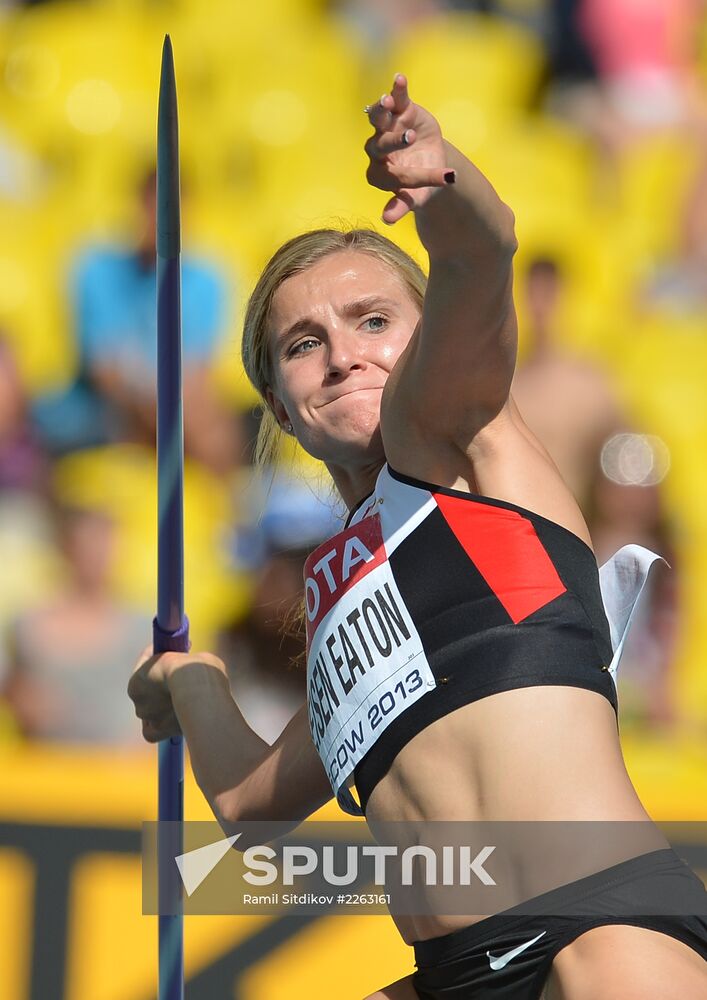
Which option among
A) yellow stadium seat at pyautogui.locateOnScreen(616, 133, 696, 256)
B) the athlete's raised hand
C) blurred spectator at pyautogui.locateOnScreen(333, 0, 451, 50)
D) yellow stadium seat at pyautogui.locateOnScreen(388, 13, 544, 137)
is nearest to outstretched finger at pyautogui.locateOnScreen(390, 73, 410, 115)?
the athlete's raised hand

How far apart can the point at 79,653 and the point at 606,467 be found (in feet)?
6.27

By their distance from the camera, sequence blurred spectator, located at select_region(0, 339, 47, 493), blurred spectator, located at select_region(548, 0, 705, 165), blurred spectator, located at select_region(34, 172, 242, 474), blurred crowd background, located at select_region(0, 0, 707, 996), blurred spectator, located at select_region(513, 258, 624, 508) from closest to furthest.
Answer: blurred crowd background, located at select_region(0, 0, 707, 996), blurred spectator, located at select_region(513, 258, 624, 508), blurred spectator, located at select_region(0, 339, 47, 493), blurred spectator, located at select_region(34, 172, 242, 474), blurred spectator, located at select_region(548, 0, 705, 165)

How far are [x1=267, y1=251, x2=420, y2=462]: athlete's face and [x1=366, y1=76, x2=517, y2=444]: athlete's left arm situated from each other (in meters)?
0.21

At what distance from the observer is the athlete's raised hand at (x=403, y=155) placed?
1.54 m

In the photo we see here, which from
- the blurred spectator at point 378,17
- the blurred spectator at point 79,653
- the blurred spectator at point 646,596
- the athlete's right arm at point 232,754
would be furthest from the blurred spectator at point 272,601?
the blurred spectator at point 378,17

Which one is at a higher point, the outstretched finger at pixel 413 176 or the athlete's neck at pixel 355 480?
the athlete's neck at pixel 355 480

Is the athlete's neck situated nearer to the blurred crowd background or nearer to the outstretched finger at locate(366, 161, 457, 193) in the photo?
the outstretched finger at locate(366, 161, 457, 193)

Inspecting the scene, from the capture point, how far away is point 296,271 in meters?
2.15

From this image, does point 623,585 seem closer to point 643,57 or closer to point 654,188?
point 654,188

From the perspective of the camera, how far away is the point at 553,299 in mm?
5281

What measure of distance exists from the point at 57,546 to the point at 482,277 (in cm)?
345

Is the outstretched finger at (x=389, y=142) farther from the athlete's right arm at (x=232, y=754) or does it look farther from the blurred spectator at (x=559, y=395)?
the blurred spectator at (x=559, y=395)

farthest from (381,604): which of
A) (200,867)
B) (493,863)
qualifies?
(200,867)

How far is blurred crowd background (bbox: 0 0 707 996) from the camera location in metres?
4.61
